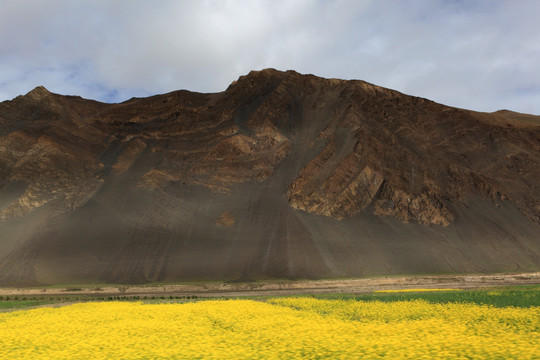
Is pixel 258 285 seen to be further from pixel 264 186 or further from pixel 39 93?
pixel 39 93

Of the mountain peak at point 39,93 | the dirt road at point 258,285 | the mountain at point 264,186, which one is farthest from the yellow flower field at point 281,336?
the mountain peak at point 39,93

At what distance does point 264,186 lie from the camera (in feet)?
346

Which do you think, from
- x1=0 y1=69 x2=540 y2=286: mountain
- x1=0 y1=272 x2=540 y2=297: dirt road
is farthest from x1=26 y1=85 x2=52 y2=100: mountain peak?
x1=0 y1=272 x2=540 y2=297: dirt road

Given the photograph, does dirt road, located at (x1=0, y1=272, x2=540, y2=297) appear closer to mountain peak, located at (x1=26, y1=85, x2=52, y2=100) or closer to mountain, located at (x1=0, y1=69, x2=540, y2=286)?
mountain, located at (x1=0, y1=69, x2=540, y2=286)

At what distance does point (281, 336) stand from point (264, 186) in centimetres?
9157

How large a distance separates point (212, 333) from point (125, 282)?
220 feet

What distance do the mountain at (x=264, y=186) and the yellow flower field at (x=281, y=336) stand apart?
193 feet

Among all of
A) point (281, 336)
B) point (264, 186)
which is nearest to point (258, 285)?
point (264, 186)

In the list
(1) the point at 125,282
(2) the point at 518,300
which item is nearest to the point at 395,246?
(1) the point at 125,282

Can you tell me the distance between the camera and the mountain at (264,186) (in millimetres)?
83312

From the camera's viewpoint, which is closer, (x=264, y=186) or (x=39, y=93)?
(x=264, y=186)

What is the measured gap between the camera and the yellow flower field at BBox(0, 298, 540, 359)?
1085 centimetres

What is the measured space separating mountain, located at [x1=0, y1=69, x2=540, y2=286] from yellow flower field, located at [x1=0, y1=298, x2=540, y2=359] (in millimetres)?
58740

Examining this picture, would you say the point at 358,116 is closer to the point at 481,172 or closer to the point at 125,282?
the point at 481,172
